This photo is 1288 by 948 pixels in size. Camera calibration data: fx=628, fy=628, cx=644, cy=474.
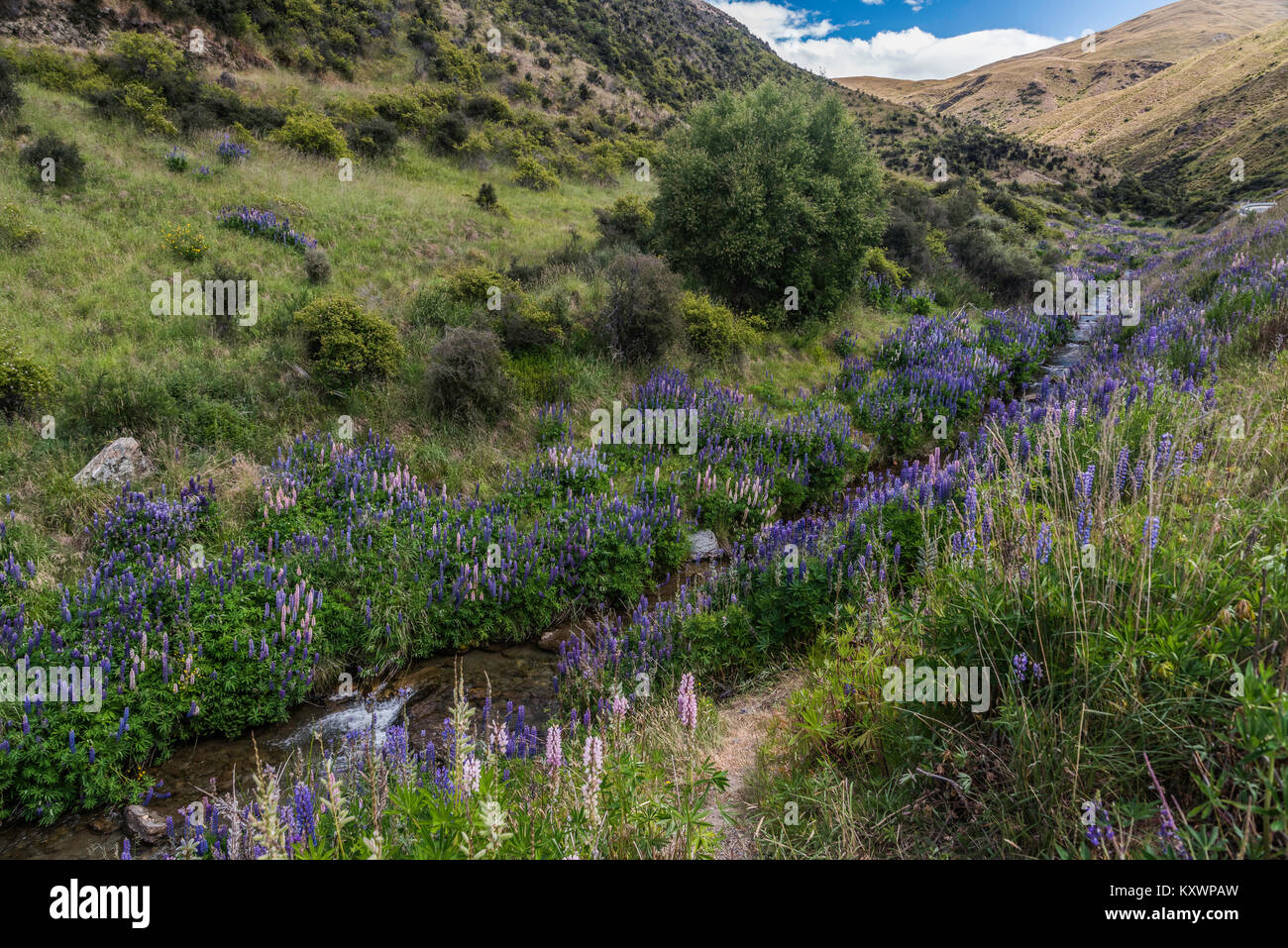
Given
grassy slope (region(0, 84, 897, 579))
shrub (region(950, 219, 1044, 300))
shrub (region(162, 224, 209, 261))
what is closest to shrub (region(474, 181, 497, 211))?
grassy slope (region(0, 84, 897, 579))

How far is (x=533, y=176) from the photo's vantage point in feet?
69.0

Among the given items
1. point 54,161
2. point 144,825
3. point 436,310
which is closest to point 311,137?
point 54,161

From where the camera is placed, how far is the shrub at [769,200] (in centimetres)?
1369

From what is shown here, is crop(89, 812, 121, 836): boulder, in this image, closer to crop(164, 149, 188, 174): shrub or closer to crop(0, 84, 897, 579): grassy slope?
crop(0, 84, 897, 579): grassy slope

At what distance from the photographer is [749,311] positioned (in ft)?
46.7

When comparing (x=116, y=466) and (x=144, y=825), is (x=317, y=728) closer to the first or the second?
(x=144, y=825)

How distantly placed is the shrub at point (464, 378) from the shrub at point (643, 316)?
9.65ft

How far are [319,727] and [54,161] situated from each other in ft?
41.8

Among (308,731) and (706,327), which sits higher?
(706,327)

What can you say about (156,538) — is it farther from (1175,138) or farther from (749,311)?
(1175,138)

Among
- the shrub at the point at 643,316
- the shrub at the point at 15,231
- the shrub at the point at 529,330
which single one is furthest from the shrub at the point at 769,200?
the shrub at the point at 15,231

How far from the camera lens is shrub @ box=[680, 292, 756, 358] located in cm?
1214

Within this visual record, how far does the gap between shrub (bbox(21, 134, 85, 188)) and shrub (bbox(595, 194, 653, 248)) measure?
35.4 feet
